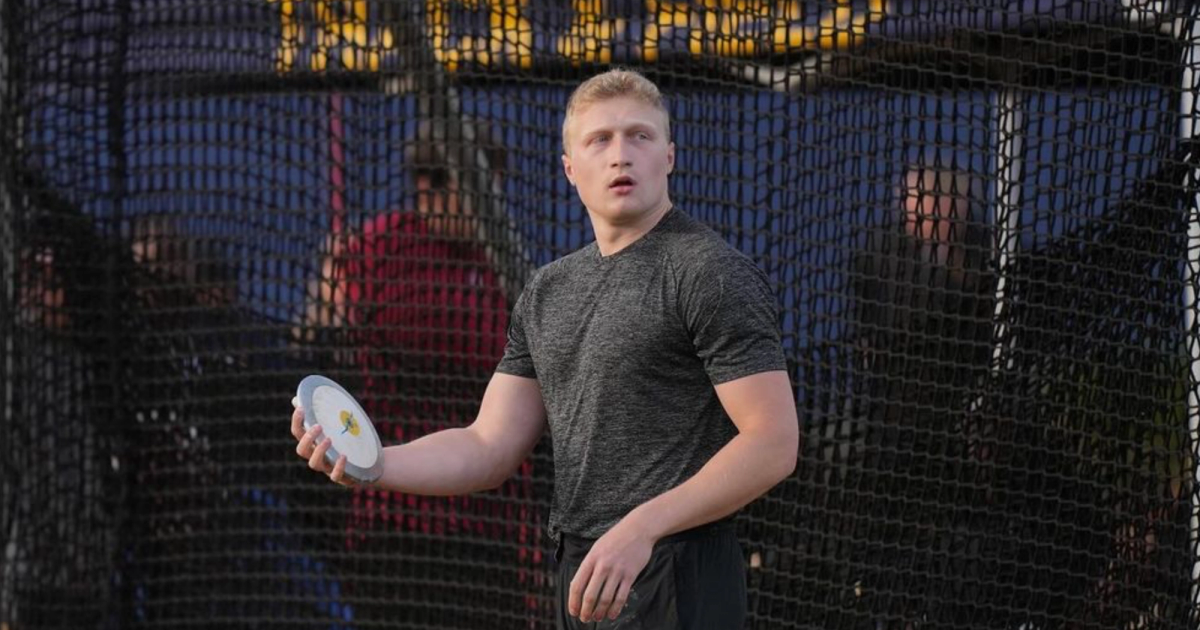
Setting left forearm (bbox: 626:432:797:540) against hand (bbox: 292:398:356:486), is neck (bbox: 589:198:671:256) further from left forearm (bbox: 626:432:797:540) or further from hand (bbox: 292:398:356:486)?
hand (bbox: 292:398:356:486)

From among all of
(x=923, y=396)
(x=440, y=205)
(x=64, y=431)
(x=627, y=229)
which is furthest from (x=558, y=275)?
(x=64, y=431)

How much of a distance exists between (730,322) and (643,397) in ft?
0.68

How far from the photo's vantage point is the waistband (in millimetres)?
2461

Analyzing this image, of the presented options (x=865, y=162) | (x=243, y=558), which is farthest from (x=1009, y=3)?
(x=243, y=558)

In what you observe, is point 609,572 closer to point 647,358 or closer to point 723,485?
point 723,485

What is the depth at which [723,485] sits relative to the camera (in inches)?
89.5

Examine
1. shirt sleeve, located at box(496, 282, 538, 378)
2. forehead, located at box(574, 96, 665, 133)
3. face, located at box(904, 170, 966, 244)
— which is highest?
forehead, located at box(574, 96, 665, 133)

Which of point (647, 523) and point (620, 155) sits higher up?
point (620, 155)

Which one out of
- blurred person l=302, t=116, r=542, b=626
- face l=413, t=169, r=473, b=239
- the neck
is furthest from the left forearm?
face l=413, t=169, r=473, b=239

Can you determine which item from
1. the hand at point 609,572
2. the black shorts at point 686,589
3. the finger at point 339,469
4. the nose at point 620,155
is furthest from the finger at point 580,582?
the nose at point 620,155

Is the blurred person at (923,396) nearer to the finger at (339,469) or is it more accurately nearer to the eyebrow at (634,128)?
the eyebrow at (634,128)

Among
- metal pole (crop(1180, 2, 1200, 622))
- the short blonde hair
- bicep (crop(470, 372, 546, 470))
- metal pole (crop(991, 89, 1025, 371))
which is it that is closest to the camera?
the short blonde hair

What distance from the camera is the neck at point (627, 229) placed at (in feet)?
8.22

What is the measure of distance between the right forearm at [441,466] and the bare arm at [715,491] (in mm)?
464
